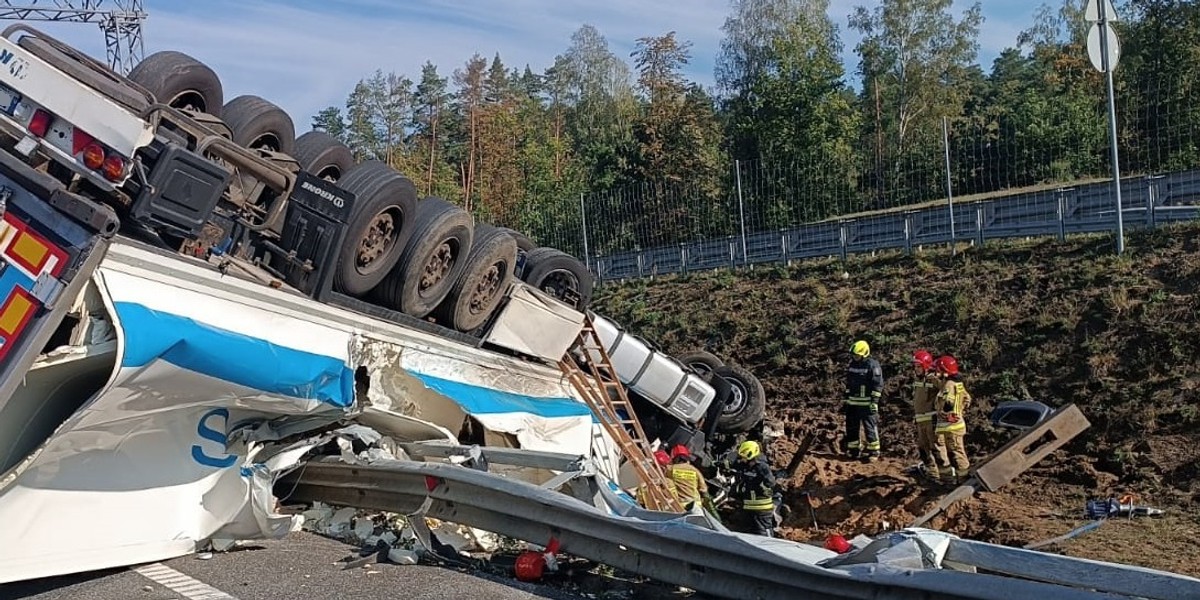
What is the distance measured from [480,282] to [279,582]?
2.71 meters

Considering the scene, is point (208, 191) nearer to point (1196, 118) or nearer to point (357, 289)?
point (357, 289)

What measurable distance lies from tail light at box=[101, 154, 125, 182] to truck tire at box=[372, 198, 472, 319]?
1.74 m

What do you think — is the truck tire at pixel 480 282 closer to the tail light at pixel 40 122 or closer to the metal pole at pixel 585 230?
the tail light at pixel 40 122

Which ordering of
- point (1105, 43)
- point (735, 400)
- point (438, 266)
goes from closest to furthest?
point (438, 266)
point (735, 400)
point (1105, 43)

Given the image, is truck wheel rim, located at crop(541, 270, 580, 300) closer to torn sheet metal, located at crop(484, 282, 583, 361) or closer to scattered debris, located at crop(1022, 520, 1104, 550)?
torn sheet metal, located at crop(484, 282, 583, 361)

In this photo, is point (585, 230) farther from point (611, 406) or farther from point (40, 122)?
point (40, 122)

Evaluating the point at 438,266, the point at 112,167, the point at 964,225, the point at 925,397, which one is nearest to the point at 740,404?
the point at 925,397

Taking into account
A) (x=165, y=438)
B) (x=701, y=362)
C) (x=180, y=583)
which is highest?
(x=165, y=438)

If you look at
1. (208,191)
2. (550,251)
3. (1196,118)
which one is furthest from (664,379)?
(1196,118)

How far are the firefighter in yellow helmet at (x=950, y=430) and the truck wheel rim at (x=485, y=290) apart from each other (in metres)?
4.10

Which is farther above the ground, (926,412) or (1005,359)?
(1005,359)

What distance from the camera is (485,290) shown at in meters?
6.16

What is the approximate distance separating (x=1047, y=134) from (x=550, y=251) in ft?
37.1

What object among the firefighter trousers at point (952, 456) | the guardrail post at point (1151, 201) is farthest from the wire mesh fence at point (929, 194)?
the firefighter trousers at point (952, 456)
